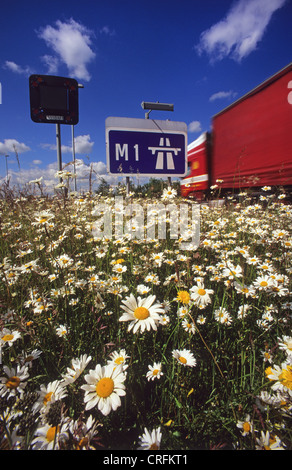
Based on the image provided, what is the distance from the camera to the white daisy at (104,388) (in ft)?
2.18

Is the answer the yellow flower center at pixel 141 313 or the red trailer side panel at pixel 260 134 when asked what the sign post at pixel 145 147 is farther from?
the yellow flower center at pixel 141 313

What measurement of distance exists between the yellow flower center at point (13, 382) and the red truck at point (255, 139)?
3.54m

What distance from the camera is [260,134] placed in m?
5.28

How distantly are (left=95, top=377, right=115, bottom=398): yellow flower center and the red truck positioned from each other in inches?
134

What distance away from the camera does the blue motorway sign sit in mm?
2543

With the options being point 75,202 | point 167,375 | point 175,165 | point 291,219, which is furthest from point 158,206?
point 167,375

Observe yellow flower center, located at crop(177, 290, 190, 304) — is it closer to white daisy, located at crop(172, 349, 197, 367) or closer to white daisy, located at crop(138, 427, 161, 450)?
white daisy, located at crop(172, 349, 197, 367)

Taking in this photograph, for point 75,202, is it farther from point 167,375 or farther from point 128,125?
point 167,375

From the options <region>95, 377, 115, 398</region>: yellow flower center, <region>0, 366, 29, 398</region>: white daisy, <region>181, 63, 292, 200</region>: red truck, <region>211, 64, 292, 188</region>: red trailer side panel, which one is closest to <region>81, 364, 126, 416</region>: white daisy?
<region>95, 377, 115, 398</region>: yellow flower center

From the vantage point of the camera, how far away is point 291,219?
2365 mm

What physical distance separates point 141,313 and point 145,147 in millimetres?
2245

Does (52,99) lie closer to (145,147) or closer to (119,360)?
(145,147)

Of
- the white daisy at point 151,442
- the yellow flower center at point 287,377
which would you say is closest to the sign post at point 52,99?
the white daisy at point 151,442

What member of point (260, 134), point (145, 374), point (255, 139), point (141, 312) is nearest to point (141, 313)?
point (141, 312)
